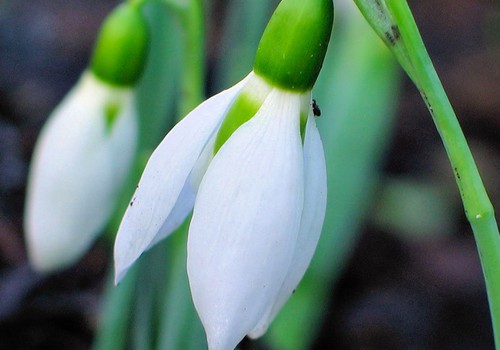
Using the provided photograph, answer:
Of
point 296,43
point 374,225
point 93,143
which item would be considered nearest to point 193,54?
point 93,143

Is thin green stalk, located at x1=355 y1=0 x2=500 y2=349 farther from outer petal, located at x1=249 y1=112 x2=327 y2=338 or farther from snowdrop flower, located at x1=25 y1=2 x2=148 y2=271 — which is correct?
snowdrop flower, located at x1=25 y1=2 x2=148 y2=271

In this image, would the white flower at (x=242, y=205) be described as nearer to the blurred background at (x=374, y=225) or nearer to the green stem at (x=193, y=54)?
the green stem at (x=193, y=54)

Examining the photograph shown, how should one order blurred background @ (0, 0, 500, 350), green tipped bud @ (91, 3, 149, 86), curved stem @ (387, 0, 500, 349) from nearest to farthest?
1. curved stem @ (387, 0, 500, 349)
2. green tipped bud @ (91, 3, 149, 86)
3. blurred background @ (0, 0, 500, 350)

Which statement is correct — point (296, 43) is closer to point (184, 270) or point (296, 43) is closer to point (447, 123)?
point (447, 123)

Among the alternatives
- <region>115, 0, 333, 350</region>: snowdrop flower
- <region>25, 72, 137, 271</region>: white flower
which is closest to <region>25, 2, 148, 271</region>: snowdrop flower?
<region>25, 72, 137, 271</region>: white flower

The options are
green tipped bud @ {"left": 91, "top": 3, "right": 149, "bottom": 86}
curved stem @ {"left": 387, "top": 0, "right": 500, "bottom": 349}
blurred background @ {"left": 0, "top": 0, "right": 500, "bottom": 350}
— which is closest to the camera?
curved stem @ {"left": 387, "top": 0, "right": 500, "bottom": 349}

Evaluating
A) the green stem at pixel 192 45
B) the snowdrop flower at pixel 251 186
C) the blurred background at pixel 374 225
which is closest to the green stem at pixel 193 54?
the green stem at pixel 192 45

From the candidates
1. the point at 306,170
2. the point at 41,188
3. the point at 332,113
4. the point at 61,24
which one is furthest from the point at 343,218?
the point at 61,24

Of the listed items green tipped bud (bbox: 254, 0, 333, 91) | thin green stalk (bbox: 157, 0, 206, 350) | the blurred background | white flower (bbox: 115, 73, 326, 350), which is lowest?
the blurred background

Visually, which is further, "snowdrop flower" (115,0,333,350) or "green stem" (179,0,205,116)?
"green stem" (179,0,205,116)
